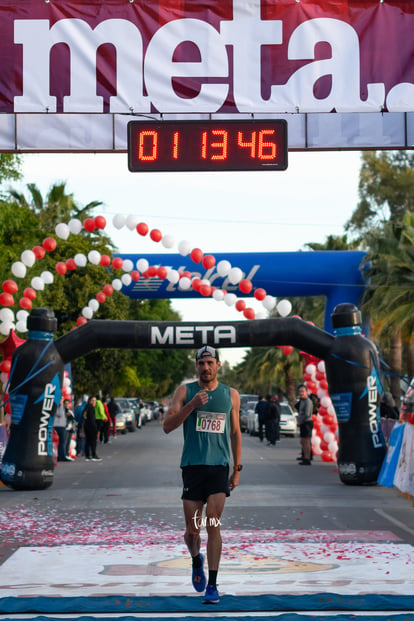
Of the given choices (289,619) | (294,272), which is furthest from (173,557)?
(294,272)

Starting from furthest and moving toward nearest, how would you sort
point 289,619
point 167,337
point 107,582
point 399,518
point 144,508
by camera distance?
point 167,337 < point 144,508 < point 399,518 < point 107,582 < point 289,619

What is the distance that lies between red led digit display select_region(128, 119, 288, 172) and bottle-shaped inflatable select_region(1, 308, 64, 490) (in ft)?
27.3

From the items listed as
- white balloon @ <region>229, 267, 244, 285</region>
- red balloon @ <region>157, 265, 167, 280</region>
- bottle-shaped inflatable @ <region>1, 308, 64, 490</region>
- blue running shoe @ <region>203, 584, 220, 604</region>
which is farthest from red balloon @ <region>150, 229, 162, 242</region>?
blue running shoe @ <region>203, 584, 220, 604</region>

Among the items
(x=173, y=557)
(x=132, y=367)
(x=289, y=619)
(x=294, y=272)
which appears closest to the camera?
(x=289, y=619)

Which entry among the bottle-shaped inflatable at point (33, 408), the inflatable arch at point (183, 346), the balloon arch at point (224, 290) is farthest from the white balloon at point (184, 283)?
the bottle-shaped inflatable at point (33, 408)

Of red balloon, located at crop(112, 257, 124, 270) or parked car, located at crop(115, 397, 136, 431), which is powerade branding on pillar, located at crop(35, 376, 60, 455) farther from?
parked car, located at crop(115, 397, 136, 431)

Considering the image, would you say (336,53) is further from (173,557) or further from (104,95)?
(173,557)

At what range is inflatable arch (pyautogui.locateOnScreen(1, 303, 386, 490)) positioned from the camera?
17.1 m

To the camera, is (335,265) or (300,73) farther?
(335,265)

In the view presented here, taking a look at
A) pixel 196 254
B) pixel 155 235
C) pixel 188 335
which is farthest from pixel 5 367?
pixel 196 254

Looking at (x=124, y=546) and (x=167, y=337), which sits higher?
(x=167, y=337)

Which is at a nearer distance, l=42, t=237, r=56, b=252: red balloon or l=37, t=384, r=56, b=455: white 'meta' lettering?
l=37, t=384, r=56, b=455: white 'meta' lettering

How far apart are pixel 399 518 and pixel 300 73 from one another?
583 cm

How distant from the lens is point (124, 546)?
1007cm
